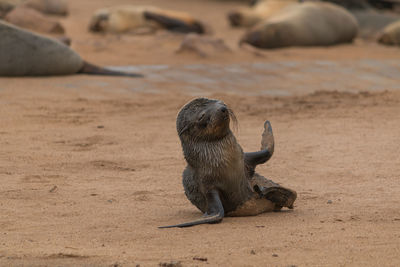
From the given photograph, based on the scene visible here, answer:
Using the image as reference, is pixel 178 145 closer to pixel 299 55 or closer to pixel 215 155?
pixel 215 155

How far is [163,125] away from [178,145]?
0.97 meters

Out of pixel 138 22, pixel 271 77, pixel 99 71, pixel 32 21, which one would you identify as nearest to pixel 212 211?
pixel 99 71

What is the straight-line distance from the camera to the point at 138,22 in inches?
638

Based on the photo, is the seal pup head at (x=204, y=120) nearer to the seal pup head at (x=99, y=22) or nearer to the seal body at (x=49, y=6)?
the seal pup head at (x=99, y=22)

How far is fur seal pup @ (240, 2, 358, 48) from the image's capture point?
14484 mm

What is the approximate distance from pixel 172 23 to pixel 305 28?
3034 millimetres

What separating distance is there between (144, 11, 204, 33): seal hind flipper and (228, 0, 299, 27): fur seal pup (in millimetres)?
2287

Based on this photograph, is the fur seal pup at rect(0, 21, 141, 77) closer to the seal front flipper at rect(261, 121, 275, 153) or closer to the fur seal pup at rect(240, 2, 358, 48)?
the fur seal pup at rect(240, 2, 358, 48)

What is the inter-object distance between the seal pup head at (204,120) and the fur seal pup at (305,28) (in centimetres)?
1008

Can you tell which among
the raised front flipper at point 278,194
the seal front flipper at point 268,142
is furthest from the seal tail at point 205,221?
the seal front flipper at point 268,142

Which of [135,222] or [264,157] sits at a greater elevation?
[264,157]

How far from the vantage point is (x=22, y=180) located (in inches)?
217

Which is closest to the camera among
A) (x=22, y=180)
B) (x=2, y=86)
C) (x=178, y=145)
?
(x=22, y=180)

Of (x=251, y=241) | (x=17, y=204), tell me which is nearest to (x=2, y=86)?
(x=17, y=204)
